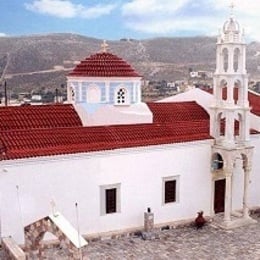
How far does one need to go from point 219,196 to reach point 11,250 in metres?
8.67

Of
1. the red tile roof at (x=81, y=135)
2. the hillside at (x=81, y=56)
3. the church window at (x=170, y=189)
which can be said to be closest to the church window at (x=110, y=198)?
the red tile roof at (x=81, y=135)

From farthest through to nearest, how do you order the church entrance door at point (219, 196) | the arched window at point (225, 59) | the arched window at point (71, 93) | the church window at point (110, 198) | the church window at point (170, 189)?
1. the arched window at point (71, 93)
2. the church entrance door at point (219, 196)
3. the arched window at point (225, 59)
4. the church window at point (170, 189)
5. the church window at point (110, 198)

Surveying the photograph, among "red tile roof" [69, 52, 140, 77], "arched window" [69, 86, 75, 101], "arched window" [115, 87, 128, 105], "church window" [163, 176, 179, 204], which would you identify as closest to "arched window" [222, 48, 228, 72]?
"red tile roof" [69, 52, 140, 77]

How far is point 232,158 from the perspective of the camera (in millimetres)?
16812

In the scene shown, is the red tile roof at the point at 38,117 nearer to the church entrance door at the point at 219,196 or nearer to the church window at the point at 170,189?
the church window at the point at 170,189

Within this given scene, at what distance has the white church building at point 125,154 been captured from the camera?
14.4m

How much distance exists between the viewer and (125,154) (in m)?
15.8

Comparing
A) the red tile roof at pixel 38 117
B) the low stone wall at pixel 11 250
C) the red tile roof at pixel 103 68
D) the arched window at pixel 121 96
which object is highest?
the red tile roof at pixel 103 68

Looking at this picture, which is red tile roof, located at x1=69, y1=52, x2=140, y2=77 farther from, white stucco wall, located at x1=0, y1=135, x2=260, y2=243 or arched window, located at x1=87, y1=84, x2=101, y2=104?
white stucco wall, located at x1=0, y1=135, x2=260, y2=243

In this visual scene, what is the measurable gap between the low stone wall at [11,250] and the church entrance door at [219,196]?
8.01m

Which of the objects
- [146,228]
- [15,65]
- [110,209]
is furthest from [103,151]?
[15,65]

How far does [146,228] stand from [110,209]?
143cm

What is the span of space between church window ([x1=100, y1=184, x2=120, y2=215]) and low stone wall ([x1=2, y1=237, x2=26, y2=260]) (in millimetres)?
3259

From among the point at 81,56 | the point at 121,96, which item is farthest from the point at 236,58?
the point at 81,56
